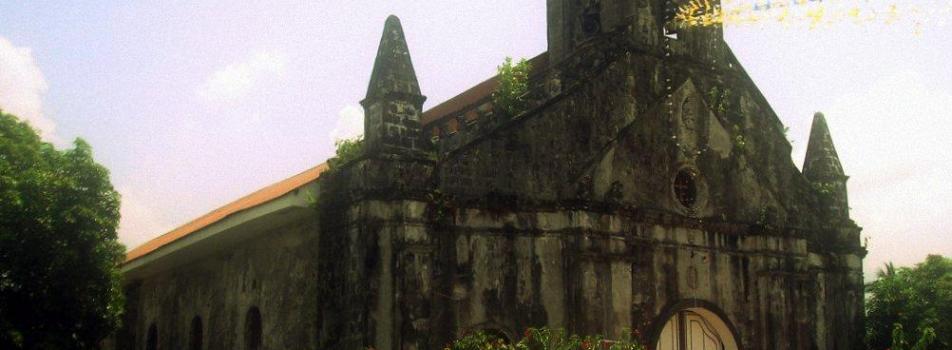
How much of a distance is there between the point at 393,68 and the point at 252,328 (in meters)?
7.00

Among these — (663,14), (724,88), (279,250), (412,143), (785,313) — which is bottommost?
(785,313)

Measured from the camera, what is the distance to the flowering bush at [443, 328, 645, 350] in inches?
541

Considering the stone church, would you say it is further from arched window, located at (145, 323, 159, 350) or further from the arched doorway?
arched window, located at (145, 323, 159, 350)

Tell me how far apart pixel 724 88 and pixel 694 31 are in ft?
4.31

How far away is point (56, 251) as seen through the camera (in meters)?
19.4

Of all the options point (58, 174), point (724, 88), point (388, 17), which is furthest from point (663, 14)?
point (58, 174)

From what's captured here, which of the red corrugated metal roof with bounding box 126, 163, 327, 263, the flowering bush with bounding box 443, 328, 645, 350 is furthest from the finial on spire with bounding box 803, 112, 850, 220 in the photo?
the red corrugated metal roof with bounding box 126, 163, 327, 263

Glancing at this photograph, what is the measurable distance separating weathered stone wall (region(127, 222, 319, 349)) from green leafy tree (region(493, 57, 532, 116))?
13.0 feet

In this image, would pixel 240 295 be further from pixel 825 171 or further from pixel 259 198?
pixel 825 171

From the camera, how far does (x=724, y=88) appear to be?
63.6 feet

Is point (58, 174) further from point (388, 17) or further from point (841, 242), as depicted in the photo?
point (841, 242)

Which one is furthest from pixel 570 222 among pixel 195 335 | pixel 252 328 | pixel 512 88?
pixel 195 335

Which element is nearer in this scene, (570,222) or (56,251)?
(570,222)

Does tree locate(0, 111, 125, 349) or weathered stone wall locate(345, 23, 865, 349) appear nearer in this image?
weathered stone wall locate(345, 23, 865, 349)
